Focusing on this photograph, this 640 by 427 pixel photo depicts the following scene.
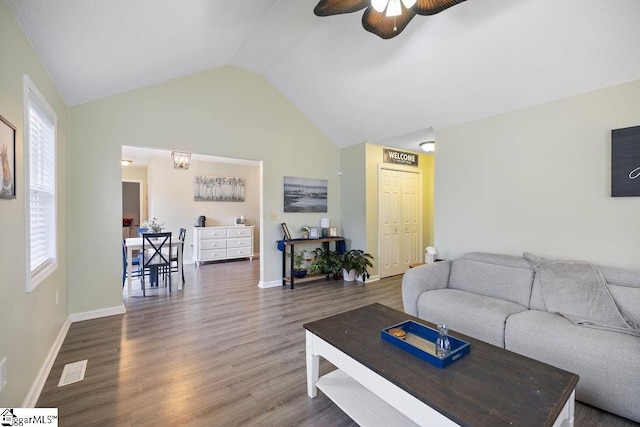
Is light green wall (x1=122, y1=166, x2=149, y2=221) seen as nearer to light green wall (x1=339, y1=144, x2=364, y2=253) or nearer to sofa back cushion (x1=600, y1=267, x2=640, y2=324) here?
light green wall (x1=339, y1=144, x2=364, y2=253)

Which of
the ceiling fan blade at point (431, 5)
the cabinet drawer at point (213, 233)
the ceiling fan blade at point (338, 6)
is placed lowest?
the cabinet drawer at point (213, 233)

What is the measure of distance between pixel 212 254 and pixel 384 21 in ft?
19.6

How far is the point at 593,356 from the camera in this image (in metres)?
1.76

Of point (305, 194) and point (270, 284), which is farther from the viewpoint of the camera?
point (305, 194)

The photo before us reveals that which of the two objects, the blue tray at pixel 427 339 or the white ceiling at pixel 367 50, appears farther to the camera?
the white ceiling at pixel 367 50

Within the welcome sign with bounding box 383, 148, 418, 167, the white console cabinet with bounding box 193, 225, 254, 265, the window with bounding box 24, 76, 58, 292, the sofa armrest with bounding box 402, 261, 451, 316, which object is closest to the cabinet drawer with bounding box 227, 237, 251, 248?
the white console cabinet with bounding box 193, 225, 254, 265

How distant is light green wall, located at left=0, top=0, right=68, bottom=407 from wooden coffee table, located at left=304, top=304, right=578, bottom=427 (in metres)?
1.66

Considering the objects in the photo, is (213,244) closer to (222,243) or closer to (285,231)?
(222,243)

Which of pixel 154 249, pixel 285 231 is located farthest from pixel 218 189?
pixel 285 231

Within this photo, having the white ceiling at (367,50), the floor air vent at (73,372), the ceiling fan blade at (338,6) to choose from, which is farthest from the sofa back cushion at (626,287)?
the floor air vent at (73,372)

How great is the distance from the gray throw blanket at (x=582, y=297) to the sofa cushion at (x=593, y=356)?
147 millimetres

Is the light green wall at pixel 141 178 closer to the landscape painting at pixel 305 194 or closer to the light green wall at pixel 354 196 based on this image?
the landscape painting at pixel 305 194

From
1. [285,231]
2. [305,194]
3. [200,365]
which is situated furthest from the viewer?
[305,194]

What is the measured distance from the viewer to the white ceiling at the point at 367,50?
2.05 meters
